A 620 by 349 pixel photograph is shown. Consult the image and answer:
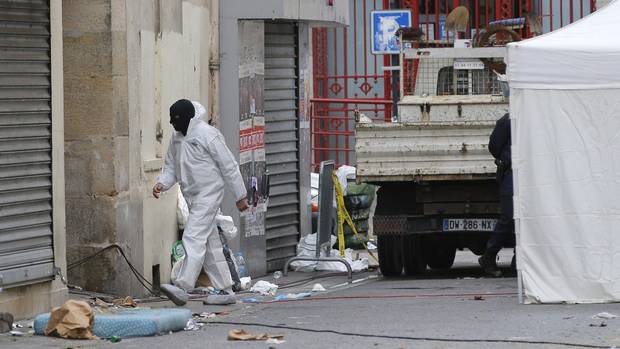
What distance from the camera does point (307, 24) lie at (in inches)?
681

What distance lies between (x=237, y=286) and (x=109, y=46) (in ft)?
8.38

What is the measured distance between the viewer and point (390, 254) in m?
15.4

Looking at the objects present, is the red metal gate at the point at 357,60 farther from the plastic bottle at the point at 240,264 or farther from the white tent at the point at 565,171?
the white tent at the point at 565,171

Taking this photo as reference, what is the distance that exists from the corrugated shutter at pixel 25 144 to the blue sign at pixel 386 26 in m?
9.60

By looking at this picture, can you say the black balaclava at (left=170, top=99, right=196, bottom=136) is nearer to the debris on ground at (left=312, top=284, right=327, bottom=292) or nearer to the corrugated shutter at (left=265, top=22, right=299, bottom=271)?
the debris on ground at (left=312, top=284, right=327, bottom=292)

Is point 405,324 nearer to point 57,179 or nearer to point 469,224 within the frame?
point 57,179

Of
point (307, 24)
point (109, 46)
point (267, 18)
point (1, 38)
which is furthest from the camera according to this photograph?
point (307, 24)

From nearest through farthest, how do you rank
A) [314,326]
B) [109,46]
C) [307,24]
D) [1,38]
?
[314,326] → [1,38] → [109,46] → [307,24]

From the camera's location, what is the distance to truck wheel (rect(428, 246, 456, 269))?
53.0 feet

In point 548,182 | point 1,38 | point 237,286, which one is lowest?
point 237,286

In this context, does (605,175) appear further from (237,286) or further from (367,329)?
(237,286)

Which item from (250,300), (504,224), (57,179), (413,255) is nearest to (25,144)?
(57,179)

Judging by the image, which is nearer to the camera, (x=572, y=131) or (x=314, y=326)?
(x=314, y=326)

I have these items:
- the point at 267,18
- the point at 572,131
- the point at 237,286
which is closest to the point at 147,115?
the point at 237,286
